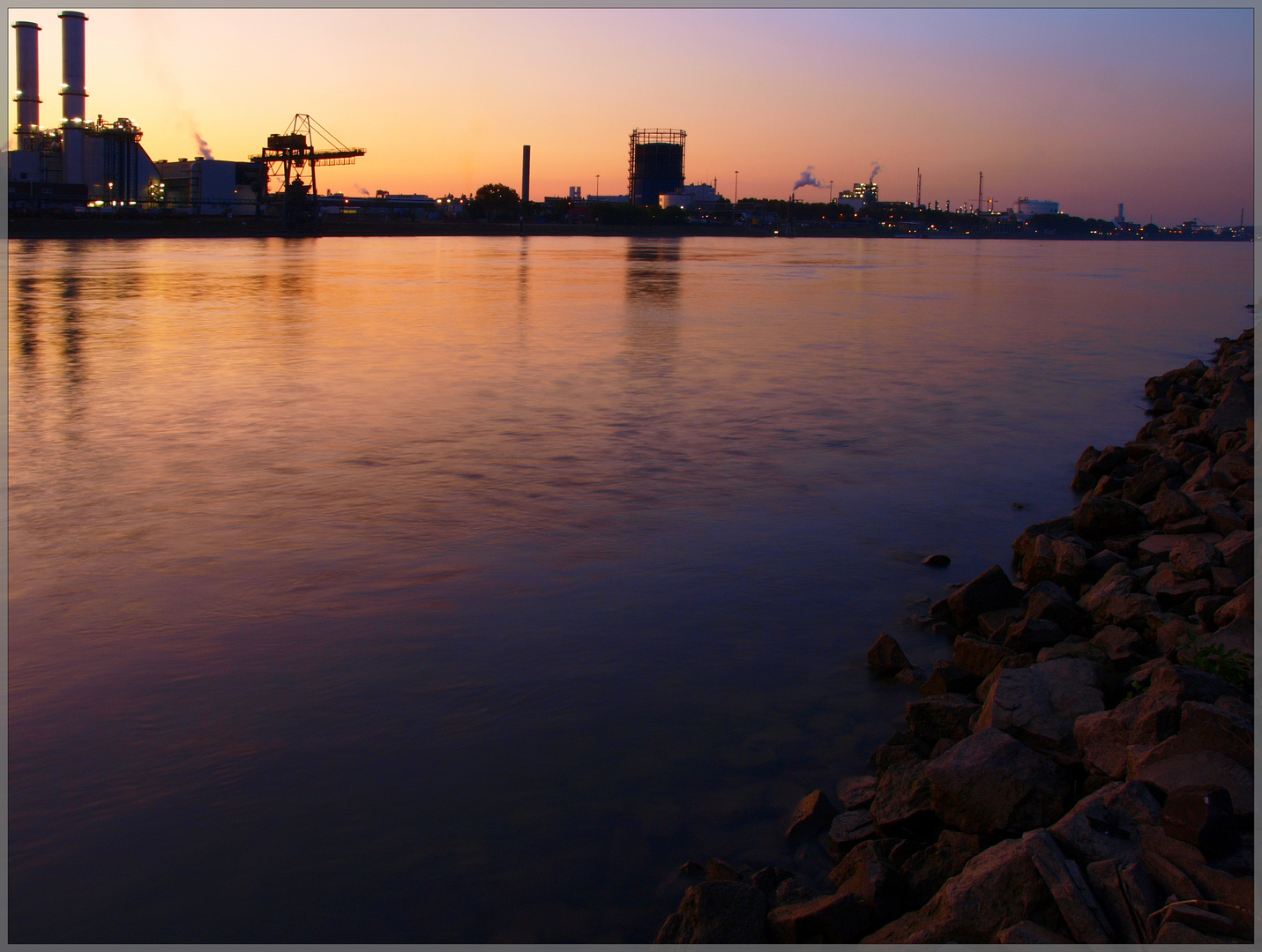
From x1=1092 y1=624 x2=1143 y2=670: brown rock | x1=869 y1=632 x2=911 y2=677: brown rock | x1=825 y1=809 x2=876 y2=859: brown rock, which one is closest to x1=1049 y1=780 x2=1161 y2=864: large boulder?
x1=825 y1=809 x2=876 y2=859: brown rock

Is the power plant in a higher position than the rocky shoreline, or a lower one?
higher

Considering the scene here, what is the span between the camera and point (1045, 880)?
296cm

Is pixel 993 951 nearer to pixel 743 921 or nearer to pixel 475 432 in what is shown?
pixel 743 921

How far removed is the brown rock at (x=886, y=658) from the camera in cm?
541

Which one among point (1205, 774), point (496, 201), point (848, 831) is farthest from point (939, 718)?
point (496, 201)

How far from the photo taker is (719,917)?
329 centimetres

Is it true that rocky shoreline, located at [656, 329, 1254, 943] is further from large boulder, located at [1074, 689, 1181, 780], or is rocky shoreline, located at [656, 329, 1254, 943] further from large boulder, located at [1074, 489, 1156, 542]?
large boulder, located at [1074, 489, 1156, 542]

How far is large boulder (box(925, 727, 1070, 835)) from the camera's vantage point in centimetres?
358

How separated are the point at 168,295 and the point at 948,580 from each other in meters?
27.5

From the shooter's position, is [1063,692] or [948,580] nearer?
[1063,692]

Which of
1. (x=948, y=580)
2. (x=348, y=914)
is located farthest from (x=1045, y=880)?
(x=948, y=580)

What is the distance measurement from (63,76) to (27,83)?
3267mm

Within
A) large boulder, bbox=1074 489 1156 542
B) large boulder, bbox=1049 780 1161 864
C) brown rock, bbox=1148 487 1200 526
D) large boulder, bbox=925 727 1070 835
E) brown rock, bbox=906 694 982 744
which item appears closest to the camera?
large boulder, bbox=1049 780 1161 864

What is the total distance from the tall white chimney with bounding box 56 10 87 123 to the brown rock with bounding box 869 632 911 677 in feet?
367
